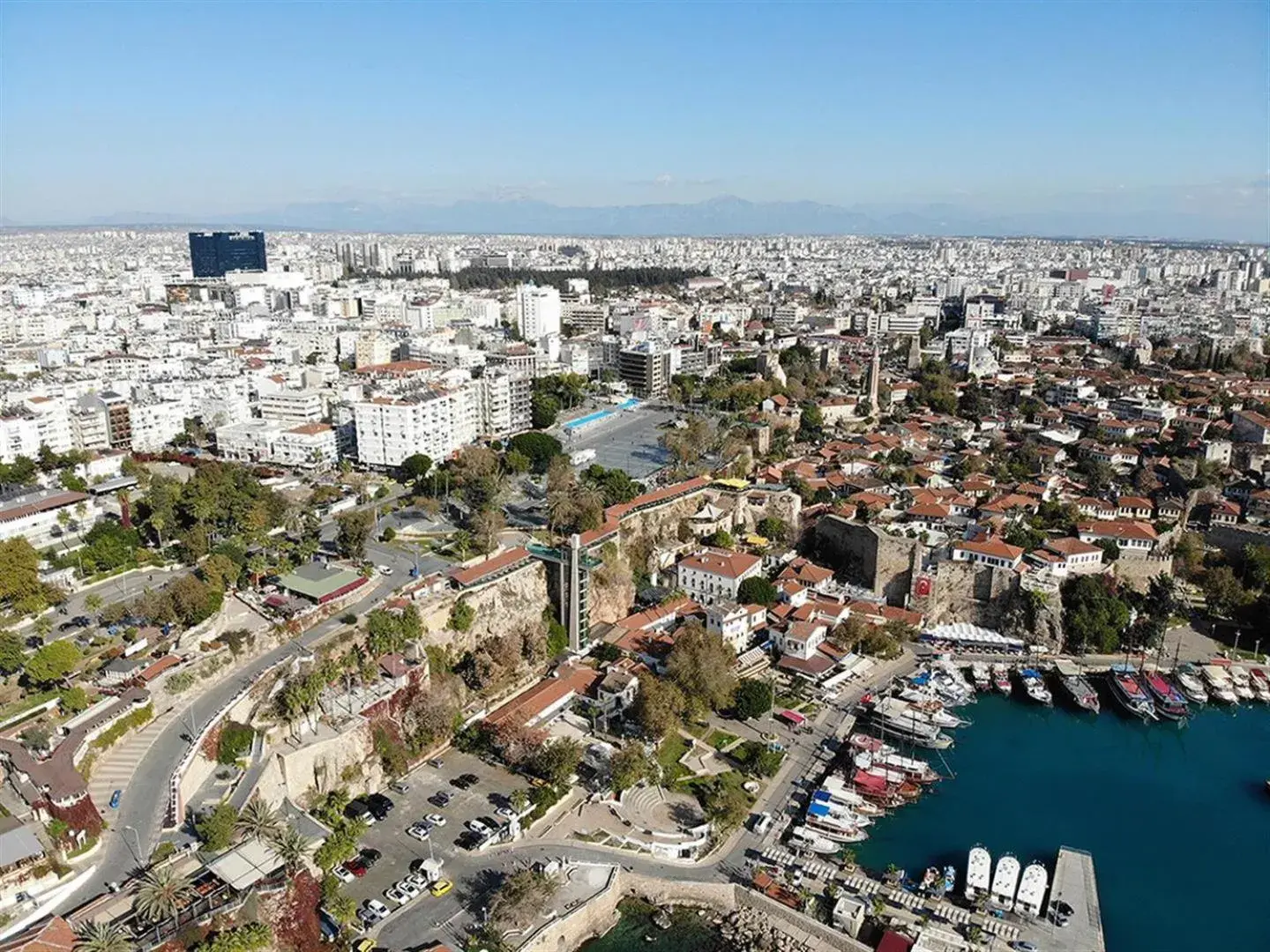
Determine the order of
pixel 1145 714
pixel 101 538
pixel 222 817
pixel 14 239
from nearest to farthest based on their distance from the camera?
pixel 222 817, pixel 1145 714, pixel 101 538, pixel 14 239

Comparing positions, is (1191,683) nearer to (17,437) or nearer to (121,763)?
(121,763)

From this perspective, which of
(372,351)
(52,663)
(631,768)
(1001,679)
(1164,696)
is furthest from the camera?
(372,351)

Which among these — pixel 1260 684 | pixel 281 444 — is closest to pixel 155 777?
pixel 281 444

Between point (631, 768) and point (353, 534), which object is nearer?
point (631, 768)

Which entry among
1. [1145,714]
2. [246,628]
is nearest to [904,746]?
[1145,714]

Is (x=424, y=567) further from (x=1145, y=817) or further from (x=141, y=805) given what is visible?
(x=1145, y=817)

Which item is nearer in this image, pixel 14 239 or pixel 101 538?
pixel 101 538

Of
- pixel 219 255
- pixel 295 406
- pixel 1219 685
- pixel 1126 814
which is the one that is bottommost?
pixel 1126 814
